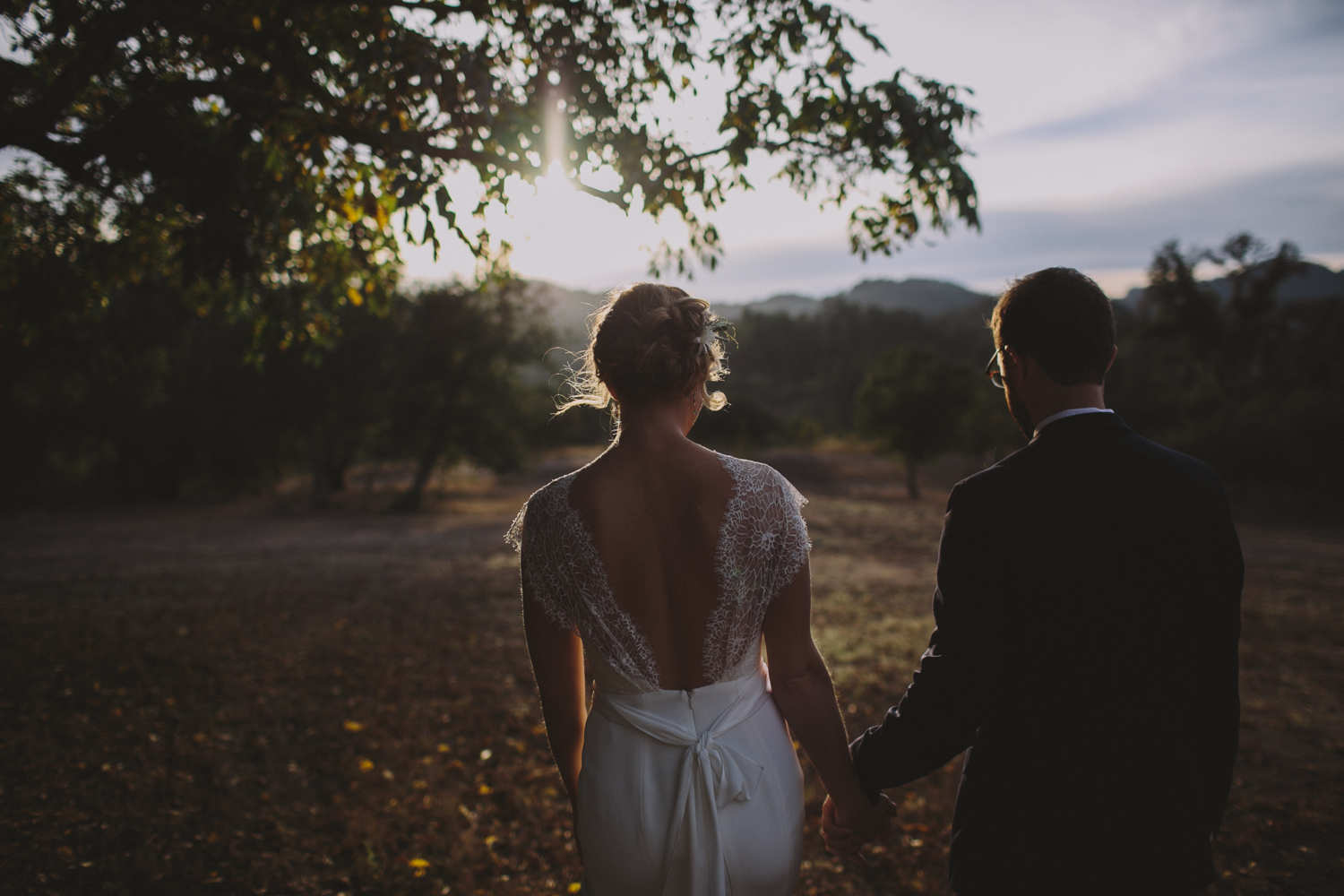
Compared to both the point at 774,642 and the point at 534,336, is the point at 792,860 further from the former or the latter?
the point at 534,336

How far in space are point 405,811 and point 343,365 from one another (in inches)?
828

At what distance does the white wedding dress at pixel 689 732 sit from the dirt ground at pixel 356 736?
2.00 metres

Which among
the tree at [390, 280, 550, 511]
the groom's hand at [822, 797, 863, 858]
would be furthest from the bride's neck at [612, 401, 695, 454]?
the tree at [390, 280, 550, 511]

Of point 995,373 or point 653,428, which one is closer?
point 653,428

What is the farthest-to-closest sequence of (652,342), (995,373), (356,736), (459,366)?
(459,366) < (356,736) < (995,373) < (652,342)

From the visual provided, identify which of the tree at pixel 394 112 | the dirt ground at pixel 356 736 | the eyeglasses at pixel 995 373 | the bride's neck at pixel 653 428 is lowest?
the dirt ground at pixel 356 736

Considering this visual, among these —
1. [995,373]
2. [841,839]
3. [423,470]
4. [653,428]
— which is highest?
[995,373]

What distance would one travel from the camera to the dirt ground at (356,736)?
360cm

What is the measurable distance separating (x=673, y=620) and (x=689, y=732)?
12.5 inches

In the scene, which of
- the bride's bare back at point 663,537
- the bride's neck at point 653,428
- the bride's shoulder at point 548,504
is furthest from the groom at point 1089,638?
the bride's shoulder at point 548,504

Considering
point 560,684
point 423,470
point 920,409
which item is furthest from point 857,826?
point 920,409

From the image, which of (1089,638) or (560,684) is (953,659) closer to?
(1089,638)

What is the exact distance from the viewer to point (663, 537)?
1.95m

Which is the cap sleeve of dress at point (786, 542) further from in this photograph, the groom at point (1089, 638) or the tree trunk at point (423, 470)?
the tree trunk at point (423, 470)
